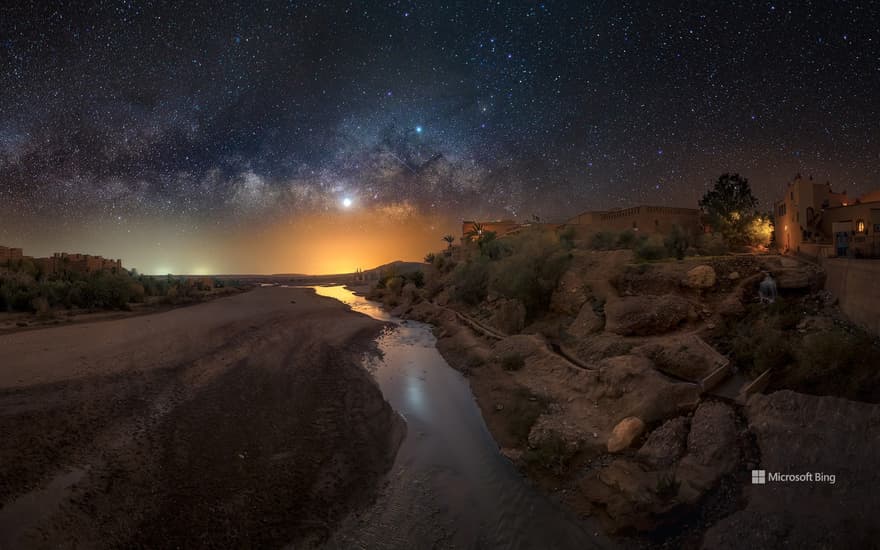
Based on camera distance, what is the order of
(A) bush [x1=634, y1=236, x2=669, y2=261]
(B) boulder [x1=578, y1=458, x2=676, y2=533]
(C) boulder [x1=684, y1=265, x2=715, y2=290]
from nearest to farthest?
(B) boulder [x1=578, y1=458, x2=676, y2=533] < (C) boulder [x1=684, y1=265, x2=715, y2=290] < (A) bush [x1=634, y1=236, x2=669, y2=261]

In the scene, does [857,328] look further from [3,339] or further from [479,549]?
[3,339]

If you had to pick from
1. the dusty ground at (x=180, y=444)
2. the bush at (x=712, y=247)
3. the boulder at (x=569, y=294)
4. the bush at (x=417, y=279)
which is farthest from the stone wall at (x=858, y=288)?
the bush at (x=417, y=279)

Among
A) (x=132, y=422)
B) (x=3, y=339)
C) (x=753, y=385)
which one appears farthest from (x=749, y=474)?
(x=3, y=339)

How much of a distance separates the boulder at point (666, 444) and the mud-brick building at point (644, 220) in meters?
24.9

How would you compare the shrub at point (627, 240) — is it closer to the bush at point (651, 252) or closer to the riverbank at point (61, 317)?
the bush at point (651, 252)

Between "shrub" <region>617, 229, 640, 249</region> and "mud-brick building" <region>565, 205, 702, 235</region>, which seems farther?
"mud-brick building" <region>565, 205, 702, 235</region>

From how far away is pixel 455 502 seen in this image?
21.2 feet

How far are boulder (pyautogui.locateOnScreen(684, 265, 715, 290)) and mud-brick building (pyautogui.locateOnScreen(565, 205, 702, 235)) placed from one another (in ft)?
57.3

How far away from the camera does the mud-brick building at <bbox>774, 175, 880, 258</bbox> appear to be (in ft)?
72.4

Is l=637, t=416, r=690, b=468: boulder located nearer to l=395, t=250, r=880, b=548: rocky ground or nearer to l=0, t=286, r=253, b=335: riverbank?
l=395, t=250, r=880, b=548: rocky ground

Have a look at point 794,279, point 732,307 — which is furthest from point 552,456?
point 794,279

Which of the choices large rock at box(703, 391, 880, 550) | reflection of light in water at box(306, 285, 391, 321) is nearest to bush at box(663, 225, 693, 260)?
large rock at box(703, 391, 880, 550)

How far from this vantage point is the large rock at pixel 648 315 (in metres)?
11.9

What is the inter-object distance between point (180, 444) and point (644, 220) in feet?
110
